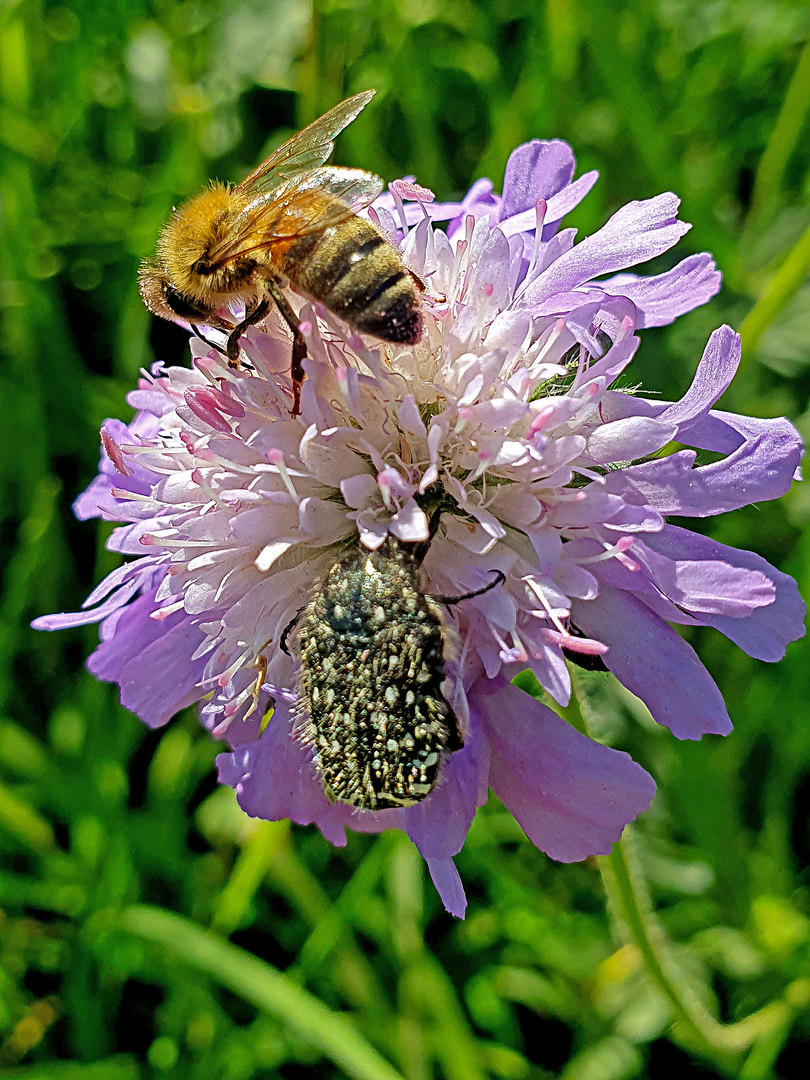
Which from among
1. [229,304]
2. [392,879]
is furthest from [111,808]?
[229,304]

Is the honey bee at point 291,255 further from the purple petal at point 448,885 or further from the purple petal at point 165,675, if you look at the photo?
the purple petal at point 448,885

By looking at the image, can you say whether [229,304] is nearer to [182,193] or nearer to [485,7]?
[182,193]

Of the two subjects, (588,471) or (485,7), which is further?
(485,7)

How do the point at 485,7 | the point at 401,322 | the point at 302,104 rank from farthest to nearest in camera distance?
the point at 485,7, the point at 302,104, the point at 401,322

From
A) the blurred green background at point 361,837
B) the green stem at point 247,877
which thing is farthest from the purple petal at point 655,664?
the green stem at point 247,877

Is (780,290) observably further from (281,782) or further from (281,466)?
(281,782)

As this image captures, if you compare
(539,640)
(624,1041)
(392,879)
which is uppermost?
(539,640)
